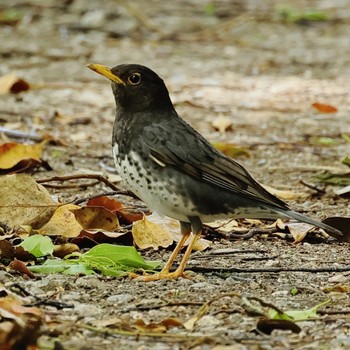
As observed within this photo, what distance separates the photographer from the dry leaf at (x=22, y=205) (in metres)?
5.40

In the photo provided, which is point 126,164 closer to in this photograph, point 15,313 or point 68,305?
point 68,305

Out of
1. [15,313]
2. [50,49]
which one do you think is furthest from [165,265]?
[50,49]

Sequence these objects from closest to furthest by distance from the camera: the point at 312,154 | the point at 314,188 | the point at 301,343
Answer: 1. the point at 301,343
2. the point at 314,188
3. the point at 312,154

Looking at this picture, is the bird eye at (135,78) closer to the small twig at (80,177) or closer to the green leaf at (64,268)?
the small twig at (80,177)

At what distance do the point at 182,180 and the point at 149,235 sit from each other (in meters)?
0.47

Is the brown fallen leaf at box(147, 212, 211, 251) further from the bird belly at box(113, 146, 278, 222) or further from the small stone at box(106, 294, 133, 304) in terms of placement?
the small stone at box(106, 294, 133, 304)

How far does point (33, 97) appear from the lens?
996 cm

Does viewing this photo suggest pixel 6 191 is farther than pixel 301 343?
Yes

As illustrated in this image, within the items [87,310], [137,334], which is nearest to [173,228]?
[87,310]

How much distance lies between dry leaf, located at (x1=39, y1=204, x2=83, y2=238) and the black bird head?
59cm

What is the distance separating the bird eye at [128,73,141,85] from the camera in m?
5.43

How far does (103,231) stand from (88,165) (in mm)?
2261

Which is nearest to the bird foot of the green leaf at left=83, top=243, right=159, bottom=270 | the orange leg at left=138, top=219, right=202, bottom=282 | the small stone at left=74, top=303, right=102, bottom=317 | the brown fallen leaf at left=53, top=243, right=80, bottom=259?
the orange leg at left=138, top=219, right=202, bottom=282

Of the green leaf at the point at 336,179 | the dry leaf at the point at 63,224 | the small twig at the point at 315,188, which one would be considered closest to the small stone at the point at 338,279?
the dry leaf at the point at 63,224
